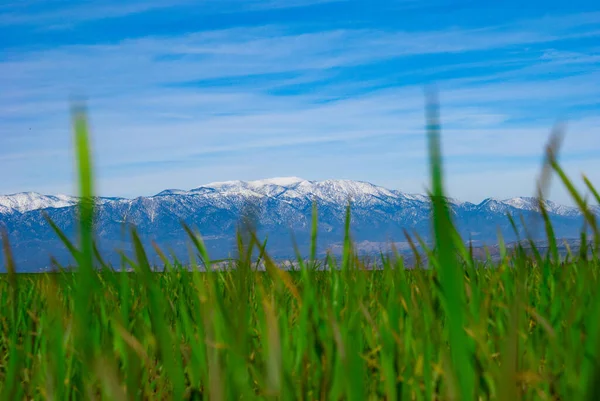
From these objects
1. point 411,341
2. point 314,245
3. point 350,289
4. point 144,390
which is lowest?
point 144,390

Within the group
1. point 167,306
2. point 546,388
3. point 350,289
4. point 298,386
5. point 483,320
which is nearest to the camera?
point 546,388

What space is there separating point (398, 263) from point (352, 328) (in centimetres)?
64

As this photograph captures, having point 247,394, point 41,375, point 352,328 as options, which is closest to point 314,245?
point 352,328

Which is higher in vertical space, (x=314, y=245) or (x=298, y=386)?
(x=314, y=245)

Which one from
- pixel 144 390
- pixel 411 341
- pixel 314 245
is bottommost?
pixel 144 390

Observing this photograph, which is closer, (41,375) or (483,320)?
(483,320)

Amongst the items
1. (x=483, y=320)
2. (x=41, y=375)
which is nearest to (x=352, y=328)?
(x=483, y=320)

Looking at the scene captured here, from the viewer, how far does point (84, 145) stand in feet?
1.84

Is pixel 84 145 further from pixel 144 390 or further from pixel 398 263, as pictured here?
pixel 398 263

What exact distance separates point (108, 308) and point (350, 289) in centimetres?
109

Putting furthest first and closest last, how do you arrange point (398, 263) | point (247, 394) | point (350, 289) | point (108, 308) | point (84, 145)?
point (108, 308) < point (398, 263) < point (350, 289) < point (247, 394) < point (84, 145)

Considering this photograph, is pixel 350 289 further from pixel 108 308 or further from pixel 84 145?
pixel 84 145

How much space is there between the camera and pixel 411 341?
179 cm

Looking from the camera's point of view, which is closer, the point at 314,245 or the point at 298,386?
the point at 298,386
